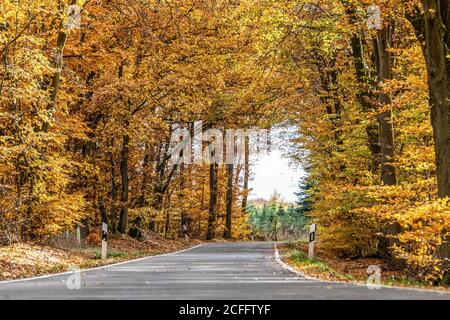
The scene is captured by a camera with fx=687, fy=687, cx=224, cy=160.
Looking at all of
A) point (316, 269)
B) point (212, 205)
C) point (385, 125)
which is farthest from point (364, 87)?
point (212, 205)

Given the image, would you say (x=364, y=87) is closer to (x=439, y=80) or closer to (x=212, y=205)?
(x=439, y=80)

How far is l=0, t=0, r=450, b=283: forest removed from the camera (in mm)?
16875

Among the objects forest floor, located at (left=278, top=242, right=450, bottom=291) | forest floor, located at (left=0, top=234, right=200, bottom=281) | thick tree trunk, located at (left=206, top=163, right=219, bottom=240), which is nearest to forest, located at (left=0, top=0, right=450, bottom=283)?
forest floor, located at (left=278, top=242, right=450, bottom=291)

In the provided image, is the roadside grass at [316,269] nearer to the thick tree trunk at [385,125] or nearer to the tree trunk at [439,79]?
the tree trunk at [439,79]

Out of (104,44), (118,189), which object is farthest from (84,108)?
(118,189)

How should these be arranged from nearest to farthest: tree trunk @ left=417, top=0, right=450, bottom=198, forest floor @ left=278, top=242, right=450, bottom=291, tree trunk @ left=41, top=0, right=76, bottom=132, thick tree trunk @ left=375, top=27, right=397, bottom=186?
1. tree trunk @ left=417, top=0, right=450, bottom=198
2. forest floor @ left=278, top=242, right=450, bottom=291
3. thick tree trunk @ left=375, top=27, right=397, bottom=186
4. tree trunk @ left=41, top=0, right=76, bottom=132

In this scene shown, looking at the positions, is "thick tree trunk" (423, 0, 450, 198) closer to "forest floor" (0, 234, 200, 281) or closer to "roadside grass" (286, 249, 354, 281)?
"roadside grass" (286, 249, 354, 281)

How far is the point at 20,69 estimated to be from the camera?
1791 centimetres

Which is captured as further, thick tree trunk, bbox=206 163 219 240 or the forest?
thick tree trunk, bbox=206 163 219 240

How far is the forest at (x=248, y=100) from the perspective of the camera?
1688 cm

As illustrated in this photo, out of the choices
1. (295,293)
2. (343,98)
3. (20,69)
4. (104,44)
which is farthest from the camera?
(104,44)

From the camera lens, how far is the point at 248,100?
32656 mm
